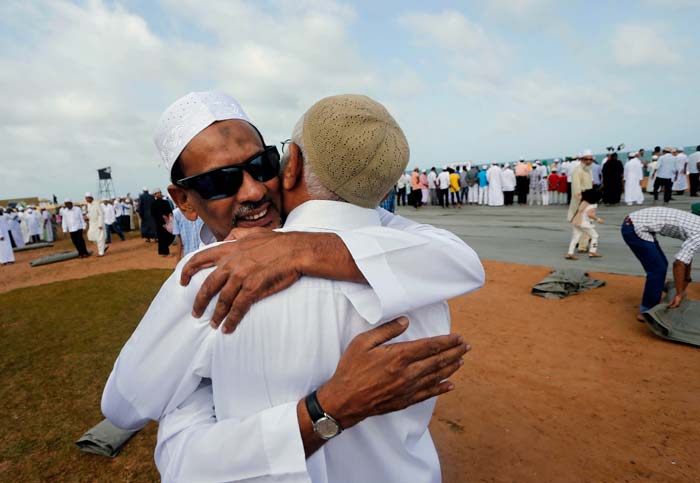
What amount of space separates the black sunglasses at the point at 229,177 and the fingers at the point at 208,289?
0.65 metres

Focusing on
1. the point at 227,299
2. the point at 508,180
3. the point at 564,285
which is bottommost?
the point at 564,285

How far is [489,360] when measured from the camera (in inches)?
181

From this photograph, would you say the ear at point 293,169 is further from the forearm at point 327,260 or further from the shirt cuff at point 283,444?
the shirt cuff at point 283,444

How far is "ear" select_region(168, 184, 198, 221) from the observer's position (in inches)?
67.5

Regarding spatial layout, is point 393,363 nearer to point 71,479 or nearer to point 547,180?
point 71,479

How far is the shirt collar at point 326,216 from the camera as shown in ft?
3.75

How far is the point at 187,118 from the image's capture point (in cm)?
157

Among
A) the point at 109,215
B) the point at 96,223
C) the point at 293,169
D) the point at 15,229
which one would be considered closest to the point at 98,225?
the point at 96,223

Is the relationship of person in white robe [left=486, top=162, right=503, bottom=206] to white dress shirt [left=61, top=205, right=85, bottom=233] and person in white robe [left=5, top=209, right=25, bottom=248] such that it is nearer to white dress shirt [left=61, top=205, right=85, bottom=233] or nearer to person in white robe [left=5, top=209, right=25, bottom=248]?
white dress shirt [left=61, top=205, right=85, bottom=233]

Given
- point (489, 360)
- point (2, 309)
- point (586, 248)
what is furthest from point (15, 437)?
point (586, 248)

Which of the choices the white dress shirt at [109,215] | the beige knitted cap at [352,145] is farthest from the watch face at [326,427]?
the white dress shirt at [109,215]

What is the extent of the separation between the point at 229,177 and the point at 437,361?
100cm

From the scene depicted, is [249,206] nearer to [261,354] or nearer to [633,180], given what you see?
[261,354]

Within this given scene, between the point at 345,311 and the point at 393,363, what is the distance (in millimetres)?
176
